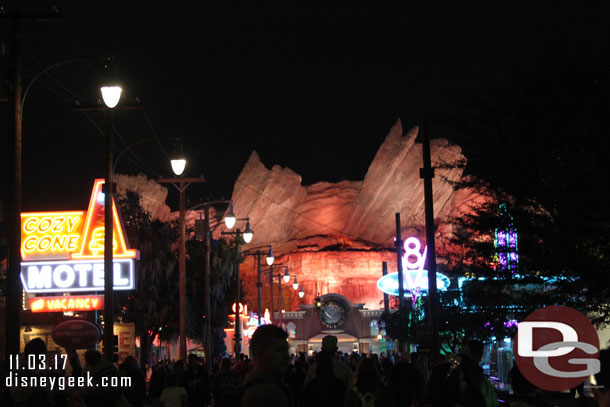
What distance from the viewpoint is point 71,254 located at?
3091 centimetres

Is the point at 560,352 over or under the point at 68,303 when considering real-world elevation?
→ under

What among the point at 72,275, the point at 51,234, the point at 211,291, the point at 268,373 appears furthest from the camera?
the point at 211,291

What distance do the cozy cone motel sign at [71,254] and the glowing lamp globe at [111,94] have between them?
11.4m

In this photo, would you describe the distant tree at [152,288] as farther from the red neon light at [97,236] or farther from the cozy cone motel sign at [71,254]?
the red neon light at [97,236]

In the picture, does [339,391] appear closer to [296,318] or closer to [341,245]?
[296,318]

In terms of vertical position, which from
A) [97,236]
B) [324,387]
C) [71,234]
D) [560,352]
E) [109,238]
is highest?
[71,234]

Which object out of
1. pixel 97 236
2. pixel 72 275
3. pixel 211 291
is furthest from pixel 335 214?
pixel 72 275

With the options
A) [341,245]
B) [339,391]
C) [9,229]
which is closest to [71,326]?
[9,229]

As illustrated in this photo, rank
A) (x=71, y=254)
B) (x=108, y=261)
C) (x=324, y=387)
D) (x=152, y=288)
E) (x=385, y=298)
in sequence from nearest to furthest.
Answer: (x=324, y=387) < (x=108, y=261) < (x=71, y=254) < (x=152, y=288) < (x=385, y=298)

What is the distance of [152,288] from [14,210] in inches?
1086

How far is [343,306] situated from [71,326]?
8841cm

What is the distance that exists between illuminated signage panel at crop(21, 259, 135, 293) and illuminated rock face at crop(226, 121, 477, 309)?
8636cm

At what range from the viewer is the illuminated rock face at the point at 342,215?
122 metres

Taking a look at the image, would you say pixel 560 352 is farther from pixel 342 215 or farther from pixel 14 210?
pixel 342 215
